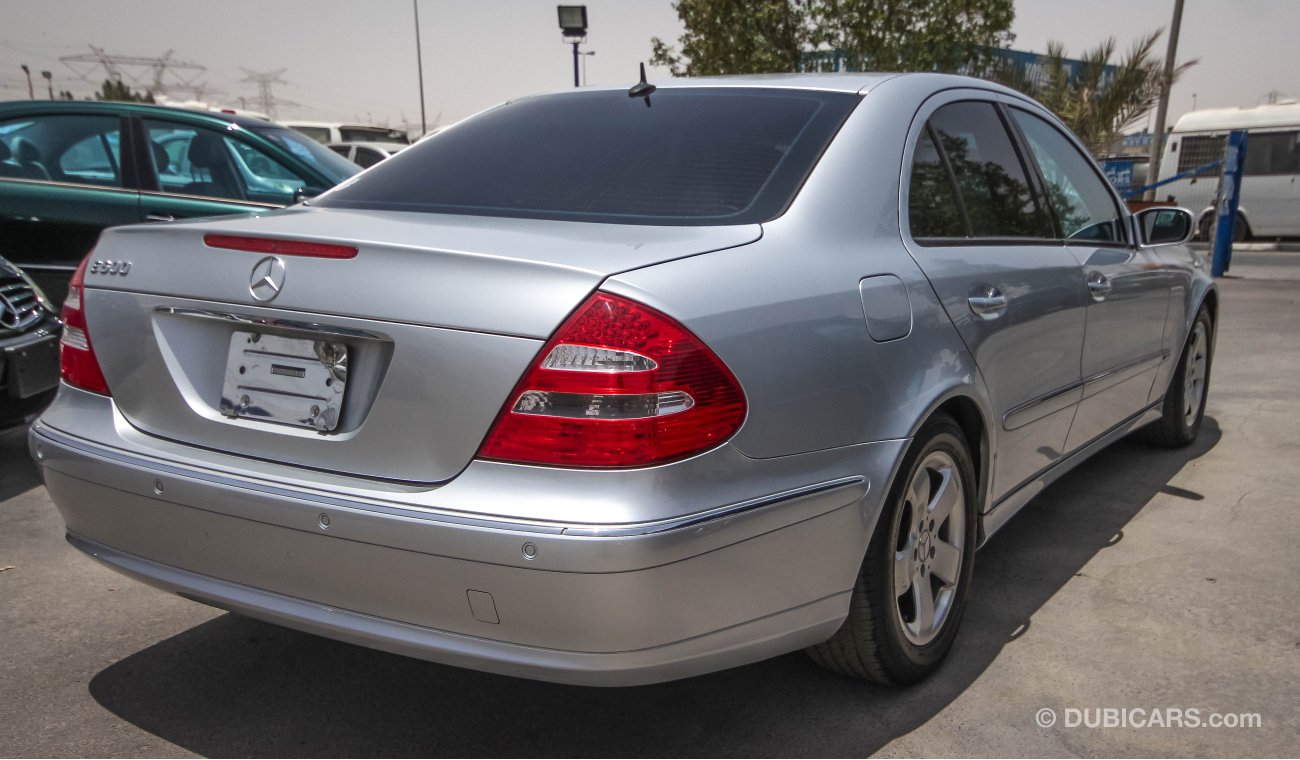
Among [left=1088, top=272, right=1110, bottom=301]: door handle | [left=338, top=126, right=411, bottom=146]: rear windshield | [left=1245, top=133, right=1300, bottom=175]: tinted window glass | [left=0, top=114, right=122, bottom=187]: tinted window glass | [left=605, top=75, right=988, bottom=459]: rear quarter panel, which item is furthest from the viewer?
[left=338, top=126, right=411, bottom=146]: rear windshield

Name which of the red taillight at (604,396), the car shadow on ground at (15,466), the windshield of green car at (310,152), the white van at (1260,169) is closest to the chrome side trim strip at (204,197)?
the windshield of green car at (310,152)

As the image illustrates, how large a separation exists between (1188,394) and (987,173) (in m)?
2.34

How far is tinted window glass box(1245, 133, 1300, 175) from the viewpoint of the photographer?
19.7 metres

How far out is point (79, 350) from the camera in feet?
7.99

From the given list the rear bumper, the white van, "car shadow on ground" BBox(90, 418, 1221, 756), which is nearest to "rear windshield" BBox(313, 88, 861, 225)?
the rear bumper

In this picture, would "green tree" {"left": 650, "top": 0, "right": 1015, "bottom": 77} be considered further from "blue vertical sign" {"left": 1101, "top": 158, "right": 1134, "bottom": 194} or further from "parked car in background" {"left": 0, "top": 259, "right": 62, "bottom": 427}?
"parked car in background" {"left": 0, "top": 259, "right": 62, "bottom": 427}

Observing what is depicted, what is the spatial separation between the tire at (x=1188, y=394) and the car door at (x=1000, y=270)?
1615mm

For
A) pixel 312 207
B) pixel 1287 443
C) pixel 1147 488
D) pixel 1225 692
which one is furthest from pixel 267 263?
pixel 1287 443

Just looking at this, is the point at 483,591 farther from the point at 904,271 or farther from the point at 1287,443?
the point at 1287,443

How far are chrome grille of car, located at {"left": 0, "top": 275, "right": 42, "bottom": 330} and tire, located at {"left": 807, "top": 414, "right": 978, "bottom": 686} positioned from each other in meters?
3.56

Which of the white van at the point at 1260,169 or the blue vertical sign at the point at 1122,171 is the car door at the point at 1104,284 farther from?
the blue vertical sign at the point at 1122,171

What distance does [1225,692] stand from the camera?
2.64m

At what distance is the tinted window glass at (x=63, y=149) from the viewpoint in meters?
5.93

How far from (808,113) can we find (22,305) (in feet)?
11.4
